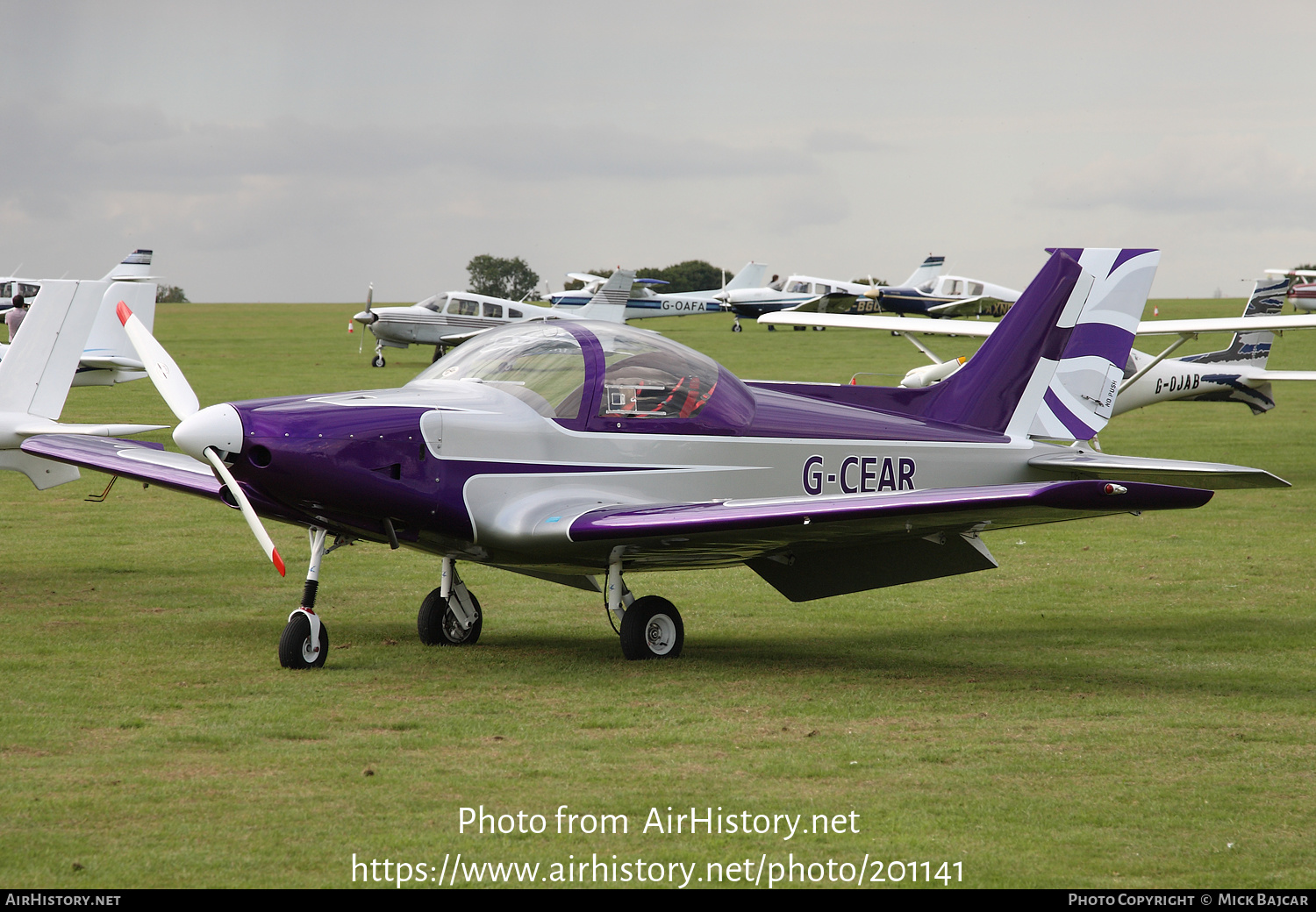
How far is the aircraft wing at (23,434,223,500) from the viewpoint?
9.55 m

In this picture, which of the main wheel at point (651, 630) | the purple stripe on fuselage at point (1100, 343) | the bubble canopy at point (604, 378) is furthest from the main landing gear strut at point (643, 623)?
the purple stripe on fuselage at point (1100, 343)

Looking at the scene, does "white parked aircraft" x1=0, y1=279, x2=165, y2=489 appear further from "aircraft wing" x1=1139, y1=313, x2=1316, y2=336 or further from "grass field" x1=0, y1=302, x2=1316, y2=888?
"aircraft wing" x1=1139, y1=313, x2=1316, y2=336

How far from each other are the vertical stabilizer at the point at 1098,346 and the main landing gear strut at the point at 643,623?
424 cm

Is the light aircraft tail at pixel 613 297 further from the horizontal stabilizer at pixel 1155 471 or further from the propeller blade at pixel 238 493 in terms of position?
the propeller blade at pixel 238 493

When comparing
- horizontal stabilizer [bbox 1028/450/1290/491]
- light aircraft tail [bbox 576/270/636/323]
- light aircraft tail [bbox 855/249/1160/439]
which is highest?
light aircraft tail [bbox 576/270/636/323]

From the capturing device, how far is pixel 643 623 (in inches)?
347

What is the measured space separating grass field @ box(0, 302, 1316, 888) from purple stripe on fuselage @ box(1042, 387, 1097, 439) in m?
1.45

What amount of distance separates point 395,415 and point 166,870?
152 inches

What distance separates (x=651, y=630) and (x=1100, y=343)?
651 centimetres

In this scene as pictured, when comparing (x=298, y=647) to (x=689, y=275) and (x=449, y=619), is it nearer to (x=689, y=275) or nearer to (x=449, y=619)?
(x=449, y=619)

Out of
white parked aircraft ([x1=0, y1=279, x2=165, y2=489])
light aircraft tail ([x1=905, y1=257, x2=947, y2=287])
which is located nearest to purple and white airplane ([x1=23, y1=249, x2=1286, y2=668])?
white parked aircraft ([x1=0, y1=279, x2=165, y2=489])

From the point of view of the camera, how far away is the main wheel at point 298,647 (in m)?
8.23

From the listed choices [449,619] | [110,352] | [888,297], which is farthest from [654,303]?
[449,619]
